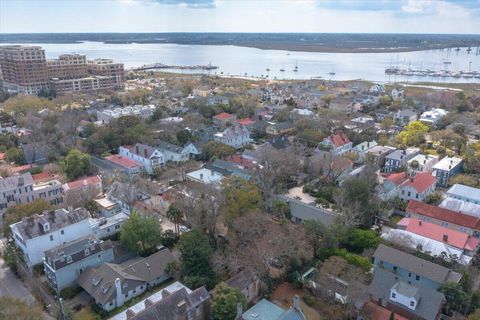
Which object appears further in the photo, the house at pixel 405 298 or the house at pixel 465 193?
the house at pixel 465 193

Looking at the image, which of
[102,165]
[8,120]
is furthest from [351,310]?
[8,120]

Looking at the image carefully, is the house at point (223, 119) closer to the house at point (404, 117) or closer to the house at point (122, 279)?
the house at point (404, 117)

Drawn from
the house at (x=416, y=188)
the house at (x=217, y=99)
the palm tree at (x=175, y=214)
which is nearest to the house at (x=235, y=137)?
the palm tree at (x=175, y=214)

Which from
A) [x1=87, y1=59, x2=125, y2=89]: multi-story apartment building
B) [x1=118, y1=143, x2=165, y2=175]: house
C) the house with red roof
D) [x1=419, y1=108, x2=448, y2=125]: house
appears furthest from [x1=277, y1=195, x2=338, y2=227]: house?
[x1=87, y1=59, x2=125, y2=89]: multi-story apartment building

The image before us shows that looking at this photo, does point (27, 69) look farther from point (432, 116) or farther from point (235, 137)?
point (432, 116)

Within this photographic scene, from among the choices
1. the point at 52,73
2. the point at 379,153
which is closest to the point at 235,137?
the point at 379,153

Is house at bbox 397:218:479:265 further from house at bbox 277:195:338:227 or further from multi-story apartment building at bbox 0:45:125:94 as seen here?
multi-story apartment building at bbox 0:45:125:94
